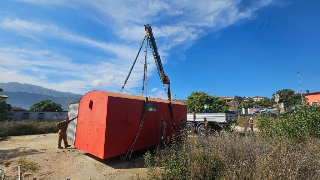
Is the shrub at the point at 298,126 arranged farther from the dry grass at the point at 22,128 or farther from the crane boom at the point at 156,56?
the dry grass at the point at 22,128

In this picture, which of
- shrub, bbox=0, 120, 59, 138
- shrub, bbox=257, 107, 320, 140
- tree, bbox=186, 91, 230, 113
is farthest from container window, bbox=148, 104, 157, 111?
tree, bbox=186, 91, 230, 113

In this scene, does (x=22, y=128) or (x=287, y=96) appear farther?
(x=287, y=96)

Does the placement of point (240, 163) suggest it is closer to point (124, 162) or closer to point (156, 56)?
point (124, 162)

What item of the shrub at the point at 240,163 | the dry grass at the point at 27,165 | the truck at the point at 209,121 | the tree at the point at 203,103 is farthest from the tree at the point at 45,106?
the shrub at the point at 240,163

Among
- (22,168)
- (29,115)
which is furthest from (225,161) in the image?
(29,115)

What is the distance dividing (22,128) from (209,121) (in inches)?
666

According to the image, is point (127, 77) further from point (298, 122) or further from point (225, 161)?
point (298, 122)

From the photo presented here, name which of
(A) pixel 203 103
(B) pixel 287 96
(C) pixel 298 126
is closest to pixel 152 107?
(C) pixel 298 126

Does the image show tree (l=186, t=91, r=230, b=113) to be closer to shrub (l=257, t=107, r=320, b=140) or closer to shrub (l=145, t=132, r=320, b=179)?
shrub (l=257, t=107, r=320, b=140)

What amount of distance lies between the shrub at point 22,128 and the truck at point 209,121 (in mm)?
14043

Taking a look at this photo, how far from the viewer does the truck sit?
1217 centimetres

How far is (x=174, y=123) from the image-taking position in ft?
31.7

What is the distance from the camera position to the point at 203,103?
25453mm

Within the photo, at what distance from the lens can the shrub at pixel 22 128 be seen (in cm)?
1263
